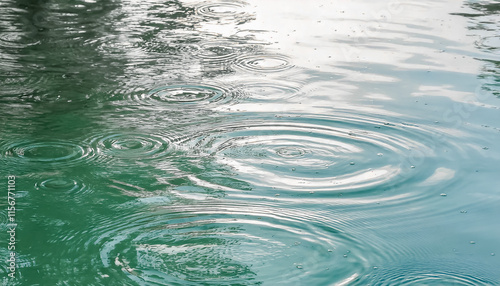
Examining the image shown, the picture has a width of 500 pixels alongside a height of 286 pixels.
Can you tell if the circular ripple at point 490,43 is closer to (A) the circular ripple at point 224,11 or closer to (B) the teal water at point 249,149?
(B) the teal water at point 249,149

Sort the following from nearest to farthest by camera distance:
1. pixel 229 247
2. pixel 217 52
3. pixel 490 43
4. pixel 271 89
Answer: pixel 229 247 < pixel 271 89 < pixel 217 52 < pixel 490 43

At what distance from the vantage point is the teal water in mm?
2383

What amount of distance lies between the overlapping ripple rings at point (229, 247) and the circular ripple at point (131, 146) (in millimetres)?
541

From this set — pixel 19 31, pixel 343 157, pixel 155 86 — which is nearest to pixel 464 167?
pixel 343 157

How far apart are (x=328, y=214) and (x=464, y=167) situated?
79 centimetres

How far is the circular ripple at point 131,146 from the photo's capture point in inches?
124

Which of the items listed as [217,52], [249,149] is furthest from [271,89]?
[249,149]

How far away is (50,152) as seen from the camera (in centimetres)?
317

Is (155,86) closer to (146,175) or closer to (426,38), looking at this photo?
(146,175)

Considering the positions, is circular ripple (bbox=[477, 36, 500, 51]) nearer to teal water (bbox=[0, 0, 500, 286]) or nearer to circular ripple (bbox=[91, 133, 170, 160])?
teal water (bbox=[0, 0, 500, 286])

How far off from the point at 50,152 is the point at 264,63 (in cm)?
173

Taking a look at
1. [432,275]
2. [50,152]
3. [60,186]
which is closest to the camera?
[432,275]

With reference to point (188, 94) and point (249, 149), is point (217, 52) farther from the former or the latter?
point (249, 149)

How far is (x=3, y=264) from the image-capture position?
232 cm
